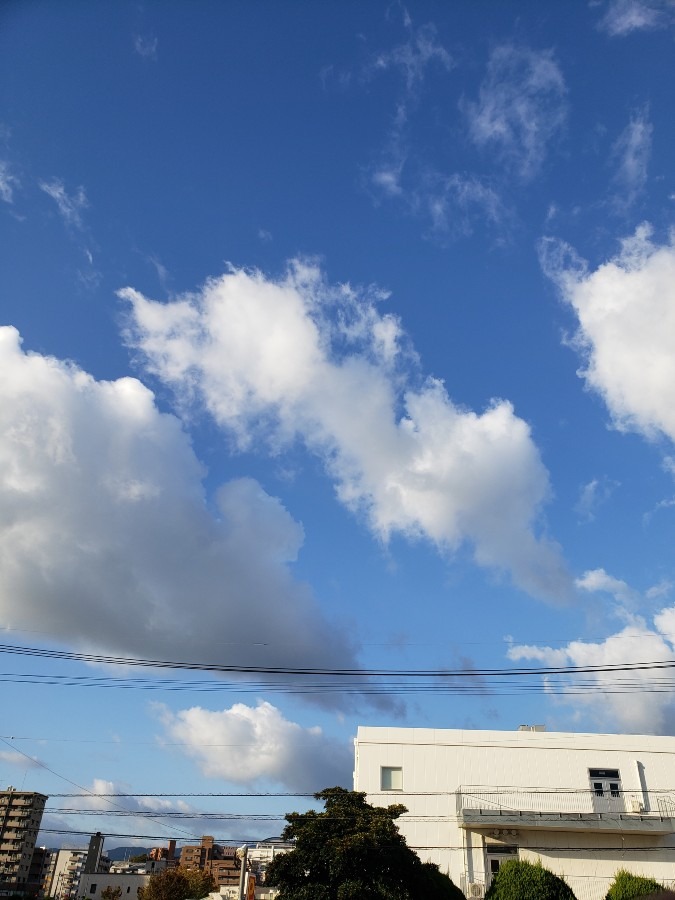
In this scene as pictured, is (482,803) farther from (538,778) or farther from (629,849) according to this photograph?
(629,849)

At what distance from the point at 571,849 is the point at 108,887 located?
80.0 m

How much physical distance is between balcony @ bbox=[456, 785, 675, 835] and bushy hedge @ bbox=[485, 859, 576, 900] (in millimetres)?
12579

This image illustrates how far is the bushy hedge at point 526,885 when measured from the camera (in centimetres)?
2416

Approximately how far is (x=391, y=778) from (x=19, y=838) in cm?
11721

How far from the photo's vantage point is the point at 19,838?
126500mm

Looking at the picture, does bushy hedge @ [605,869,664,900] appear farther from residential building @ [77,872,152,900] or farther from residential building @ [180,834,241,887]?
residential building @ [180,834,241,887]

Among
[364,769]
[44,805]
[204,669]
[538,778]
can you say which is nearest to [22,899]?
[44,805]

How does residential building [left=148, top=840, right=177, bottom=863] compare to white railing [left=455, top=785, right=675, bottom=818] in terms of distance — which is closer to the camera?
white railing [left=455, top=785, right=675, bottom=818]

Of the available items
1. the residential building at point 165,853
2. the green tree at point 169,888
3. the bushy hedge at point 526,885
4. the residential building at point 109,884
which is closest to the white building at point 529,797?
the bushy hedge at point 526,885

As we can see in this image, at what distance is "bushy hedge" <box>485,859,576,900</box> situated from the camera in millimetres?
24156

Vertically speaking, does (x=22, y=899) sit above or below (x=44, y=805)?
below

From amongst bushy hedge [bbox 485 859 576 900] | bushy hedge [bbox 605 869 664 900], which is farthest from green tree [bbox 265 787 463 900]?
bushy hedge [bbox 605 869 664 900]

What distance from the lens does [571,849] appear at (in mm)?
37562

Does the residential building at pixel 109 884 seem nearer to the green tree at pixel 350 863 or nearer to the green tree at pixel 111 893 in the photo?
the green tree at pixel 111 893
